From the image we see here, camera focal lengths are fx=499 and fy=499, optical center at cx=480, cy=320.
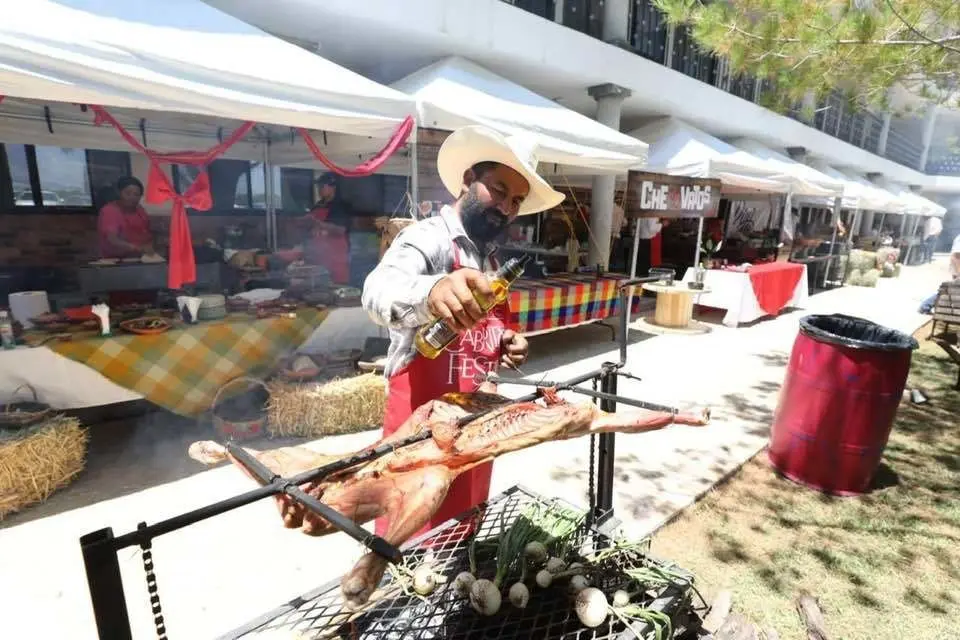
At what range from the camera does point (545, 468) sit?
3.97 metres

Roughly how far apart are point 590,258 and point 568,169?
248 cm

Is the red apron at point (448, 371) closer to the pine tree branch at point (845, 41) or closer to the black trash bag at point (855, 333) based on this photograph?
the black trash bag at point (855, 333)

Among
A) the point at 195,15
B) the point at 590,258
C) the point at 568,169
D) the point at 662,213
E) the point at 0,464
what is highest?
the point at 195,15

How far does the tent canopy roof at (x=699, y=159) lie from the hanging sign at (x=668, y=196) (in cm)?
26

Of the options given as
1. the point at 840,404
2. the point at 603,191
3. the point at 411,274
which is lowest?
the point at 840,404

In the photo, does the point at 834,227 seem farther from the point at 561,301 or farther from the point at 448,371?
the point at 448,371

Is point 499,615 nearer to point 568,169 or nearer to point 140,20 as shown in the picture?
point 140,20

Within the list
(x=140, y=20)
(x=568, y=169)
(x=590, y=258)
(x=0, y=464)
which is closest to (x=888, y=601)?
(x=0, y=464)

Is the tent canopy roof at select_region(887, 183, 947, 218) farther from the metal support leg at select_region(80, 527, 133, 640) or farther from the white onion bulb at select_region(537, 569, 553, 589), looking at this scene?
the metal support leg at select_region(80, 527, 133, 640)

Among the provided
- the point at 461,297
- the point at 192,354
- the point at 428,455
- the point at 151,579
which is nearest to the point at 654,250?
the point at 192,354

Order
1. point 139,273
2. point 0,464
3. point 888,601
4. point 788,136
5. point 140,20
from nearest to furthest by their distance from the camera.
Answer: point 888,601 → point 0,464 → point 140,20 → point 139,273 → point 788,136

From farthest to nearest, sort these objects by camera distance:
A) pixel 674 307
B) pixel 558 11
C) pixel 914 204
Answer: pixel 914 204 < pixel 558 11 < pixel 674 307

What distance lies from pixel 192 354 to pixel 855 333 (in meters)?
5.37

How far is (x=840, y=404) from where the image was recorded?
3.59 m
